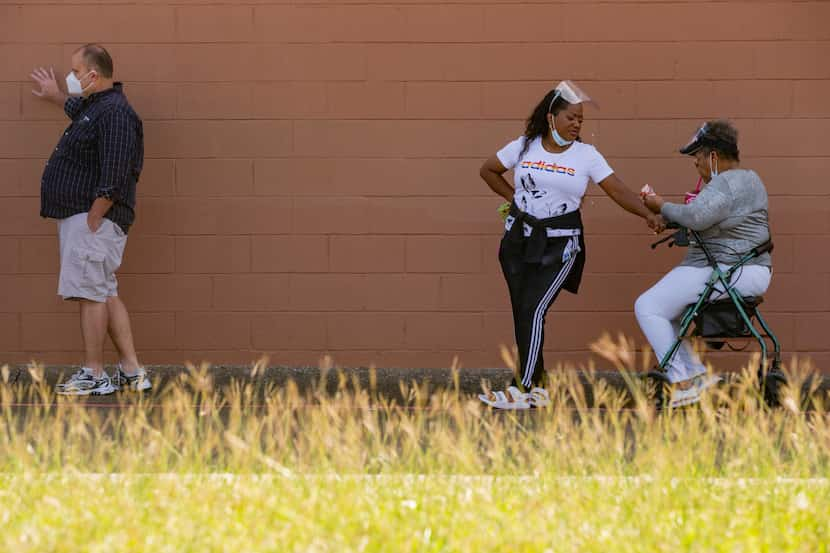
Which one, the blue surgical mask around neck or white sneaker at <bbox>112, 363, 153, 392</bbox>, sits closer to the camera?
the blue surgical mask around neck

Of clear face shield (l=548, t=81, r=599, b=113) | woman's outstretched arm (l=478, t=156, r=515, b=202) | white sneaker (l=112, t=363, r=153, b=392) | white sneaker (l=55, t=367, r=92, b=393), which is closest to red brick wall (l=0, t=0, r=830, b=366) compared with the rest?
white sneaker (l=112, t=363, r=153, b=392)

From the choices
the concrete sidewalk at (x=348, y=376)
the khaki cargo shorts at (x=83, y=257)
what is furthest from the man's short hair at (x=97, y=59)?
the concrete sidewalk at (x=348, y=376)

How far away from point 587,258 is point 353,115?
67.1 inches

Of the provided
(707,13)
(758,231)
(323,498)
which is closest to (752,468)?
(323,498)

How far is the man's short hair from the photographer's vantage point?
26.7 ft

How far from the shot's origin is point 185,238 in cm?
883

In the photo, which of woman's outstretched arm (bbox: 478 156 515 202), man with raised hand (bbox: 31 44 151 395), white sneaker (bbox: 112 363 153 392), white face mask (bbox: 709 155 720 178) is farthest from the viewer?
white sneaker (bbox: 112 363 153 392)

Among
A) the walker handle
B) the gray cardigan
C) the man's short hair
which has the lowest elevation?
the walker handle

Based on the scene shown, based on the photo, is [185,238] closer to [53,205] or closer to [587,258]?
[53,205]

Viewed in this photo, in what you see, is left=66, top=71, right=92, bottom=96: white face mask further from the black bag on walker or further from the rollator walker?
the black bag on walker

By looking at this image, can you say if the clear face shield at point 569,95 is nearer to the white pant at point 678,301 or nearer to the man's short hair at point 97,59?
the white pant at point 678,301

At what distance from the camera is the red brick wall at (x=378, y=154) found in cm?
873

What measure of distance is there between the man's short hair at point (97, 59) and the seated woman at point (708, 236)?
3178mm

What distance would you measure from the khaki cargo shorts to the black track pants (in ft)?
7.71
